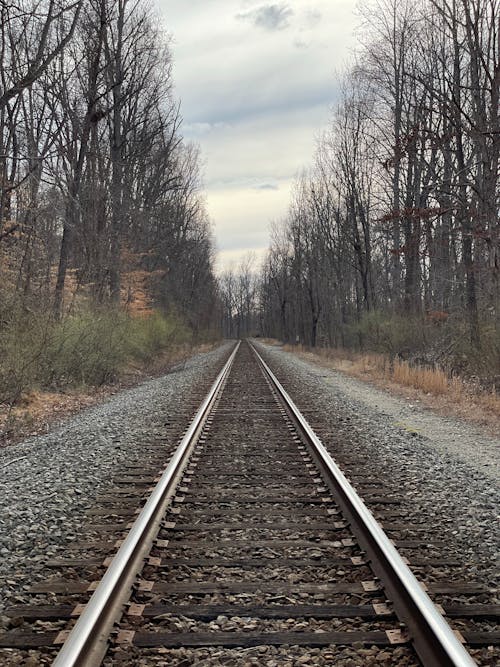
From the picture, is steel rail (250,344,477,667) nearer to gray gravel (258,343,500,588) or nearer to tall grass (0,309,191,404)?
gray gravel (258,343,500,588)

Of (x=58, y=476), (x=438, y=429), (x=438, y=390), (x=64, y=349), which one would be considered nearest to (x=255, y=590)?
(x=58, y=476)

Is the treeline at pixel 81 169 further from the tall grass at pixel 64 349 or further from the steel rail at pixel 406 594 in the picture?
the steel rail at pixel 406 594

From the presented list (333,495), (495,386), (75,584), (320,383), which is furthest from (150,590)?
(320,383)

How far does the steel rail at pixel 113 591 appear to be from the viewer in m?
2.64

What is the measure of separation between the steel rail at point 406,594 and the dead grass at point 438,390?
602 centimetres

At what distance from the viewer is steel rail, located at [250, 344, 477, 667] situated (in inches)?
102

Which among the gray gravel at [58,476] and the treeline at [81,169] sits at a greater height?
the treeline at [81,169]

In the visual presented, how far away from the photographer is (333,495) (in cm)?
532

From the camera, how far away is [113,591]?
10.6 ft

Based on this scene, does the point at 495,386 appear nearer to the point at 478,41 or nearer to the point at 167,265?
the point at 478,41

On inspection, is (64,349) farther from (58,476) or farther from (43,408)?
(58,476)

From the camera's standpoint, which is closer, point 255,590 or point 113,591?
point 113,591

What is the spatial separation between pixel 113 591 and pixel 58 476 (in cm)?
320

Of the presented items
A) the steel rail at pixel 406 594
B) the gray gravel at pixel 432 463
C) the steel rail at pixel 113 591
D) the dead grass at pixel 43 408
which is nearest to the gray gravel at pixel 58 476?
the dead grass at pixel 43 408
